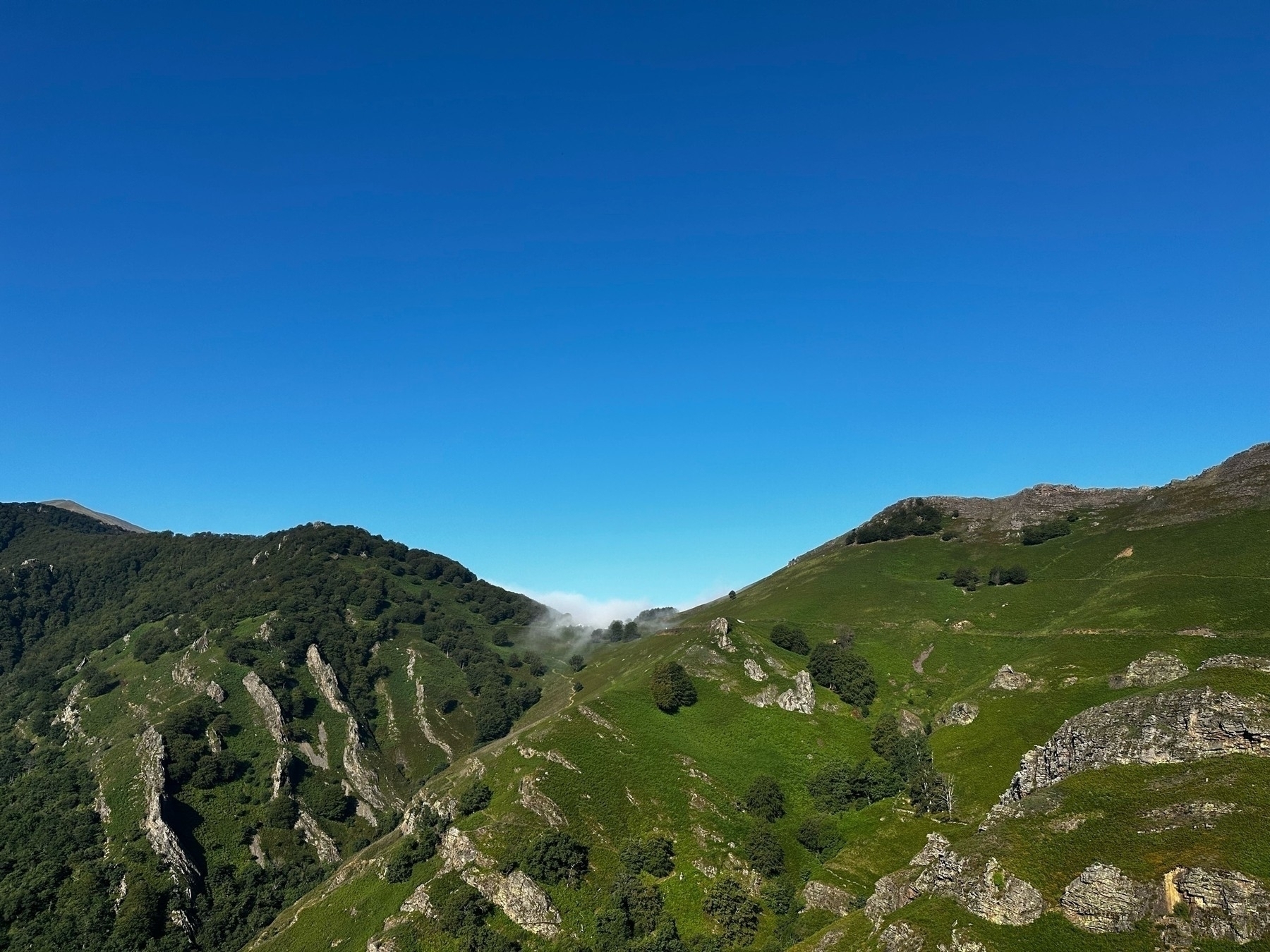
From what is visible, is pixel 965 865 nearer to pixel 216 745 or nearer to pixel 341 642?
pixel 216 745

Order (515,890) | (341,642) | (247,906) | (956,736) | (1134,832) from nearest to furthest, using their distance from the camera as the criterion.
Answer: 1. (1134,832)
2. (515,890)
3. (956,736)
4. (247,906)
5. (341,642)

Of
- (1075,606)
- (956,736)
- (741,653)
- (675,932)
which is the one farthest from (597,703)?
(1075,606)

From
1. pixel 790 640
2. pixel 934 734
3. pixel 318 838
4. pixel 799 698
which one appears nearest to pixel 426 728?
pixel 318 838

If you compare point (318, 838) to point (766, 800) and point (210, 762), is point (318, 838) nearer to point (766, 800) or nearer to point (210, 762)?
point (210, 762)

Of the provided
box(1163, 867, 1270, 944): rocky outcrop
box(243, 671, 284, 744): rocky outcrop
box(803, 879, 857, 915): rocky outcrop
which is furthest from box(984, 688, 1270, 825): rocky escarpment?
box(243, 671, 284, 744): rocky outcrop

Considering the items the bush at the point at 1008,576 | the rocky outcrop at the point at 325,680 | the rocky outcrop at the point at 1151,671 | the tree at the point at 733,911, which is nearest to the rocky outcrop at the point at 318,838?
the rocky outcrop at the point at 325,680

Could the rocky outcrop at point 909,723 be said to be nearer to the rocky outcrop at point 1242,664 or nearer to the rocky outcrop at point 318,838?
the rocky outcrop at point 1242,664
